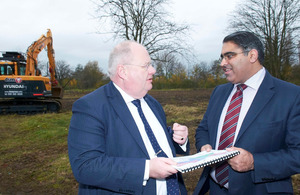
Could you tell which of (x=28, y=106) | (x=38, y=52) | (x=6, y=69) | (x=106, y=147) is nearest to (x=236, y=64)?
(x=106, y=147)

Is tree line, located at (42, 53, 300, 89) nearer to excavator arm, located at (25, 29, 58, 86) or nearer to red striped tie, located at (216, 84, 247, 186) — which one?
excavator arm, located at (25, 29, 58, 86)

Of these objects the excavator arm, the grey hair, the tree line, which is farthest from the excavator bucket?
the tree line

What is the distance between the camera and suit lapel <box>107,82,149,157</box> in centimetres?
195

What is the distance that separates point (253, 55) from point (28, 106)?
13.1 metres

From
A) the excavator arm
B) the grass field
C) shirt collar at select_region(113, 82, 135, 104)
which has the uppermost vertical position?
the excavator arm

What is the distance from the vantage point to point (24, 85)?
1234 cm

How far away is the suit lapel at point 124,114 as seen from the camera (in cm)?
195

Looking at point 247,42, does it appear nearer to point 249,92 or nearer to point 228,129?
point 249,92

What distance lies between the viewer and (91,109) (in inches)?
75.1

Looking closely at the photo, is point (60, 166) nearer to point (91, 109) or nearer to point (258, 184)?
point (91, 109)

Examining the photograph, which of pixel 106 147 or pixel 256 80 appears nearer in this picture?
pixel 106 147

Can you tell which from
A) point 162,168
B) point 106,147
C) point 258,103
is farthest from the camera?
point 258,103

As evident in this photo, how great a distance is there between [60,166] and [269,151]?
4830 mm

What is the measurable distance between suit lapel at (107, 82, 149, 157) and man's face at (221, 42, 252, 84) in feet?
3.81
